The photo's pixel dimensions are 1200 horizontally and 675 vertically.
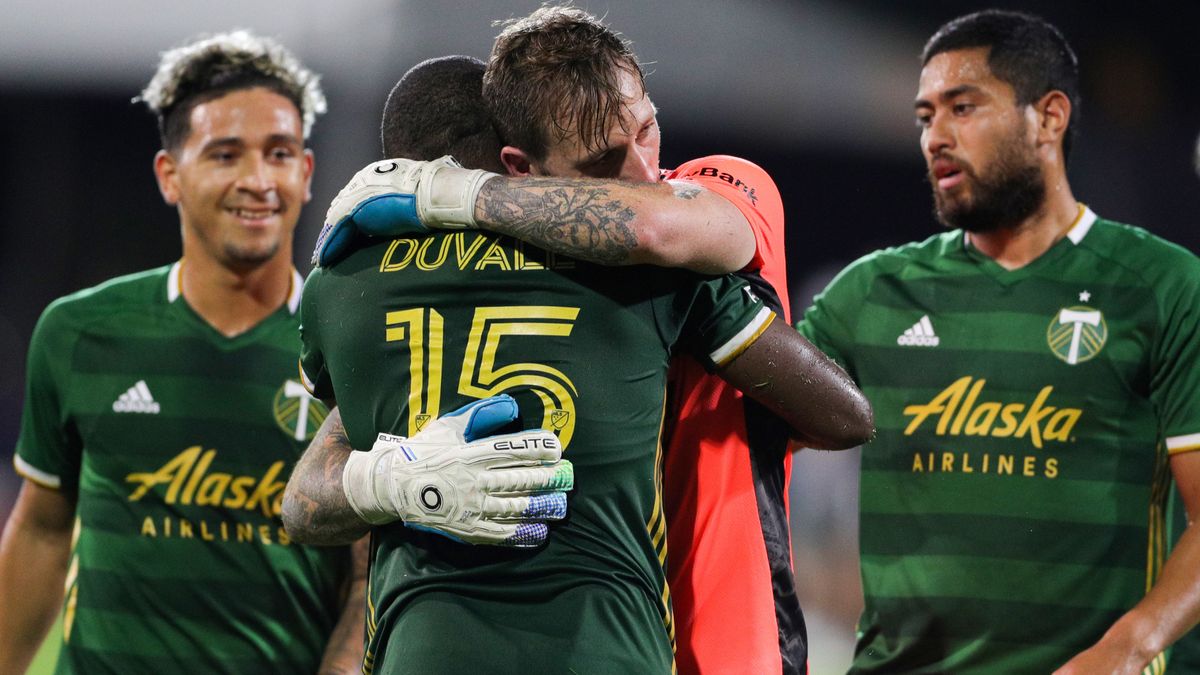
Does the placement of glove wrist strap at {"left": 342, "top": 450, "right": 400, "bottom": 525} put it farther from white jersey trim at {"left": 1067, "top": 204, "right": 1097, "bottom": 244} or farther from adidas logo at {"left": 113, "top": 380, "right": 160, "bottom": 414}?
white jersey trim at {"left": 1067, "top": 204, "right": 1097, "bottom": 244}

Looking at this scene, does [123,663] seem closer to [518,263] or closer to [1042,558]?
[518,263]

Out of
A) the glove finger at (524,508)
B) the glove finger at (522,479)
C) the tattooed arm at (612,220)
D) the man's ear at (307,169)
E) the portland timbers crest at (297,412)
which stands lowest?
the portland timbers crest at (297,412)

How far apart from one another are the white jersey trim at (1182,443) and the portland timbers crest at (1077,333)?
351mm

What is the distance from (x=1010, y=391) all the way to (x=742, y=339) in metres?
1.78

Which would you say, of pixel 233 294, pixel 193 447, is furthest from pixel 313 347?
pixel 233 294

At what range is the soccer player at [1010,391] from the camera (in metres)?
3.92

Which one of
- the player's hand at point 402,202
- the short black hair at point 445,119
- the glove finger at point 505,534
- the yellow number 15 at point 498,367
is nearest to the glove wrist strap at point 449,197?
the player's hand at point 402,202

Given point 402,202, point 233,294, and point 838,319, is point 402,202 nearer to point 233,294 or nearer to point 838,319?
point 233,294

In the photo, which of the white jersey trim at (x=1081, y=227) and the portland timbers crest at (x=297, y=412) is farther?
the white jersey trim at (x=1081, y=227)

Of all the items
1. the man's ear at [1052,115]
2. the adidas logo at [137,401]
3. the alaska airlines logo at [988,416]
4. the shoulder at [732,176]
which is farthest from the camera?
the man's ear at [1052,115]

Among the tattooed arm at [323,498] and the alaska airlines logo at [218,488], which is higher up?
the tattooed arm at [323,498]

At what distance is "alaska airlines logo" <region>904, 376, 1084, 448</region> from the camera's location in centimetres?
398

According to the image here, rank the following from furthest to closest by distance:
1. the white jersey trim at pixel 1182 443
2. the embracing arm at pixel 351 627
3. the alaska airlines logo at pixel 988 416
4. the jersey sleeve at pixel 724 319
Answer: the alaska airlines logo at pixel 988 416, the embracing arm at pixel 351 627, the white jersey trim at pixel 1182 443, the jersey sleeve at pixel 724 319

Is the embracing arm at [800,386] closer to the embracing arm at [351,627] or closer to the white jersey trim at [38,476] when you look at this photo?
the embracing arm at [351,627]
